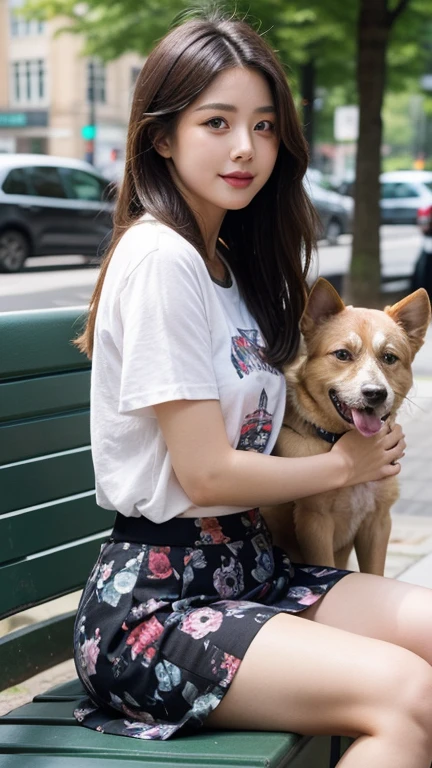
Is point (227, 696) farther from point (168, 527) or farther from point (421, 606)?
point (421, 606)

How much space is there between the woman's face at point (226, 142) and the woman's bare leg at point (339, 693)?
3.18ft

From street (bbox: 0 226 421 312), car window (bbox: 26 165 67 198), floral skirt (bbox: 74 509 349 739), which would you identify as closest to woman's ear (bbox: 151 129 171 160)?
floral skirt (bbox: 74 509 349 739)

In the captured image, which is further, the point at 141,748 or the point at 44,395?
the point at 44,395

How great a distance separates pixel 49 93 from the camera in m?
55.5

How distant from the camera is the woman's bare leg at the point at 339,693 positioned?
2031 millimetres

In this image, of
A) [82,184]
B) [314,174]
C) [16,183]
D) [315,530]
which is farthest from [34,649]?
[314,174]

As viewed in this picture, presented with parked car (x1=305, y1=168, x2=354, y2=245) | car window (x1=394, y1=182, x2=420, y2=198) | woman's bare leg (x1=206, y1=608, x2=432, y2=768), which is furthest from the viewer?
parked car (x1=305, y1=168, x2=354, y2=245)

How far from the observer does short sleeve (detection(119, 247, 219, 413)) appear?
2.21 m

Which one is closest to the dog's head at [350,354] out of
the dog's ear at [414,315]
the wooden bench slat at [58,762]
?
the dog's ear at [414,315]

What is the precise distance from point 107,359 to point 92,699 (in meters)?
0.72

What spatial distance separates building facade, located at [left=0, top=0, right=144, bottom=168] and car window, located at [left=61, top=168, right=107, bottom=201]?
118ft

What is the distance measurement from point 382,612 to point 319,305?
0.80m

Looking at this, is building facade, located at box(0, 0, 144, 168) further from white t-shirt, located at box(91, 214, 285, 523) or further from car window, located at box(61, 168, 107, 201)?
white t-shirt, located at box(91, 214, 285, 523)

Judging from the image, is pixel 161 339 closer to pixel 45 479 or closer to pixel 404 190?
pixel 45 479
